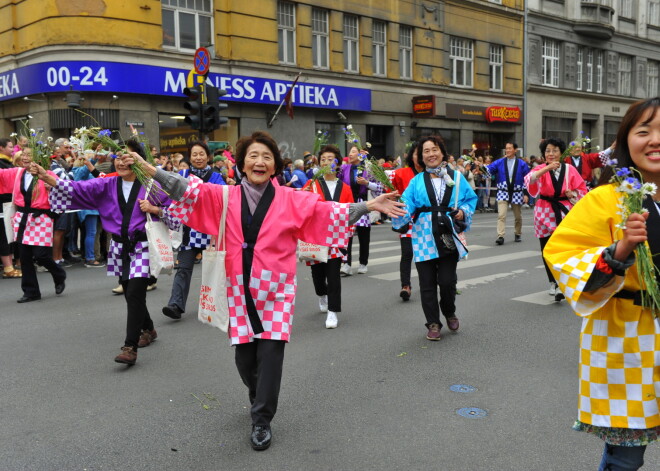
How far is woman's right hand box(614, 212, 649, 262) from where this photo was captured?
2100 millimetres

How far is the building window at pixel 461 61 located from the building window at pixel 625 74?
1203 cm

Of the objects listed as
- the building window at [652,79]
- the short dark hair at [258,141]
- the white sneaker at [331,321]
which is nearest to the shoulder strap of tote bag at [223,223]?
the short dark hair at [258,141]

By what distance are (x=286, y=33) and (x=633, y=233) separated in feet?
62.8

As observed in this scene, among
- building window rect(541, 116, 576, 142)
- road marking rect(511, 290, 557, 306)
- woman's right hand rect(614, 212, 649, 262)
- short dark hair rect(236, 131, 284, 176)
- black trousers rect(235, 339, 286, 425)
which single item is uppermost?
building window rect(541, 116, 576, 142)

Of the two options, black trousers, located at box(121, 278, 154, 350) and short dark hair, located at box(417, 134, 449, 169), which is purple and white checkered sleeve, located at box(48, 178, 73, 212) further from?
short dark hair, located at box(417, 134, 449, 169)

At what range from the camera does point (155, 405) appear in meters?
4.33

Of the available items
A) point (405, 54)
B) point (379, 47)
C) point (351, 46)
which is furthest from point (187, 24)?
point (405, 54)

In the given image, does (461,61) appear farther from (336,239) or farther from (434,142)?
(336,239)

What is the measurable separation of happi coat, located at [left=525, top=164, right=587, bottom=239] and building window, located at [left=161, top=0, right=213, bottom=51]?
12837 mm

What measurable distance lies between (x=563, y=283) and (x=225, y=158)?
1017cm

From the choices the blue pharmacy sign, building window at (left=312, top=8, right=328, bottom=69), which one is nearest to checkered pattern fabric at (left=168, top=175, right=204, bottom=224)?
the blue pharmacy sign

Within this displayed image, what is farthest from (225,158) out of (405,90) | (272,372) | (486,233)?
(405,90)

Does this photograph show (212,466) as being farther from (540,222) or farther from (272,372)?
(540,222)

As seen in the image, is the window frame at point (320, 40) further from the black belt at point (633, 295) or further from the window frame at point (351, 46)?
the black belt at point (633, 295)
